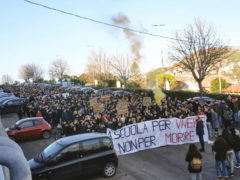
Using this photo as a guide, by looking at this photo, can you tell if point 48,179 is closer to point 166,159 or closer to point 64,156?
point 64,156

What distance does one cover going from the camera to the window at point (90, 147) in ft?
27.2

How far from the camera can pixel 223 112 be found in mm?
13844

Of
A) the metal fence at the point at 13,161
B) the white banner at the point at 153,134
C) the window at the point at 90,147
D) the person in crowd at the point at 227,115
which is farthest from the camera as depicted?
the person in crowd at the point at 227,115

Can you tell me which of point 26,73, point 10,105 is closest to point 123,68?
point 10,105

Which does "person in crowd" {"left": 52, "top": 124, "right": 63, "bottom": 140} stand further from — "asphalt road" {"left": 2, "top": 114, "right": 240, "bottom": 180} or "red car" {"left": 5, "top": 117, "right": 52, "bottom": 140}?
"asphalt road" {"left": 2, "top": 114, "right": 240, "bottom": 180}

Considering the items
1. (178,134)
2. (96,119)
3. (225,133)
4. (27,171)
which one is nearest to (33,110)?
(96,119)

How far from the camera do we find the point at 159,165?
9484 millimetres

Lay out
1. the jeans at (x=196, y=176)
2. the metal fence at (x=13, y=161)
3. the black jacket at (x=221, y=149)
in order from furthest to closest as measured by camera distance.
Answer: the black jacket at (x=221, y=149) → the jeans at (x=196, y=176) → the metal fence at (x=13, y=161)

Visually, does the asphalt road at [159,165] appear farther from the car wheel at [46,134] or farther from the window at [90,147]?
the car wheel at [46,134]

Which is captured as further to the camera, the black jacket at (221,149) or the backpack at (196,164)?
the black jacket at (221,149)

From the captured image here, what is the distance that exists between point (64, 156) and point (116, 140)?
132 inches

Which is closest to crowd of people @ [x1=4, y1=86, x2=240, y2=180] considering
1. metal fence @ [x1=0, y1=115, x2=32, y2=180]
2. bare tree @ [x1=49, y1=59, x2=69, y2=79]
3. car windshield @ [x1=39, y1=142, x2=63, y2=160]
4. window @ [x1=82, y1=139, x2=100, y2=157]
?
window @ [x1=82, y1=139, x2=100, y2=157]

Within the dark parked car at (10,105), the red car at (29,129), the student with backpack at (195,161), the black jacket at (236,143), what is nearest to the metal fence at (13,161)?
the student with backpack at (195,161)

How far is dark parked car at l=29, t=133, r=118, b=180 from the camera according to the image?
7.76m
